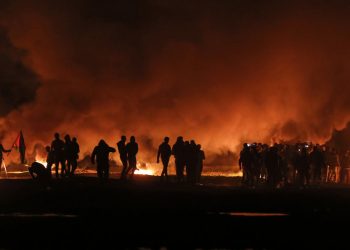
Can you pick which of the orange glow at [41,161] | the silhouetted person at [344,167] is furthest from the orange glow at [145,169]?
the silhouetted person at [344,167]

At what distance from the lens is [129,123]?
59062 mm

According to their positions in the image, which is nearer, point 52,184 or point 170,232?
point 170,232

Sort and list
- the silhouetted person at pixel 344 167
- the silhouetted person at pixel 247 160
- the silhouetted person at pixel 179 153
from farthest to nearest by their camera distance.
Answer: the silhouetted person at pixel 344 167
the silhouetted person at pixel 247 160
the silhouetted person at pixel 179 153

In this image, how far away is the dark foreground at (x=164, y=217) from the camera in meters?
15.6

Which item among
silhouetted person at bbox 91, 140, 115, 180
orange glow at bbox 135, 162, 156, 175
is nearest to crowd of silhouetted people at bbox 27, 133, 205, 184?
silhouetted person at bbox 91, 140, 115, 180

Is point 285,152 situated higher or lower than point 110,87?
lower

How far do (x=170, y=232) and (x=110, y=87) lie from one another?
4500cm

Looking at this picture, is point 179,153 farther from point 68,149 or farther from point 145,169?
point 145,169

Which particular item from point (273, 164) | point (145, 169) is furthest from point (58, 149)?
point (145, 169)

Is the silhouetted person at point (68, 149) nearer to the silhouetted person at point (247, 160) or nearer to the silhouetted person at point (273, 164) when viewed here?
the silhouetted person at point (247, 160)

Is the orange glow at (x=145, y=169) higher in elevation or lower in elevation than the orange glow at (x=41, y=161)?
lower

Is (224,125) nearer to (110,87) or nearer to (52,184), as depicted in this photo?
(110,87)

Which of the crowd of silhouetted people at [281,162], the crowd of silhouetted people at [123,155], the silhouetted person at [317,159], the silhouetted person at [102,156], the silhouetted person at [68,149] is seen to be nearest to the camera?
the silhouetted person at [102,156]

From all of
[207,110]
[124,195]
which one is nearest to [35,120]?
[207,110]
